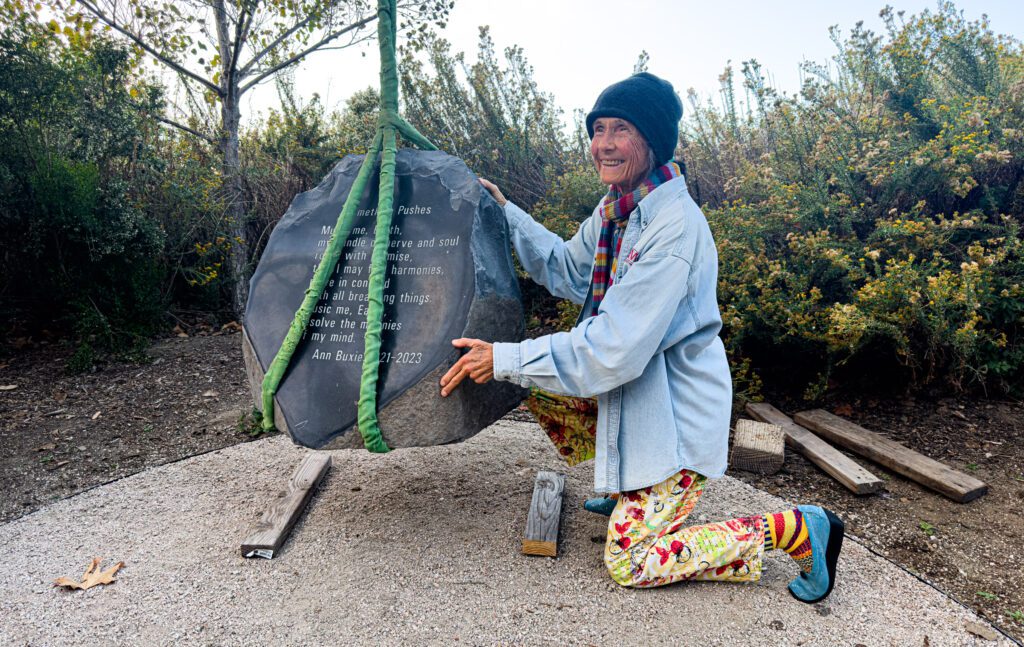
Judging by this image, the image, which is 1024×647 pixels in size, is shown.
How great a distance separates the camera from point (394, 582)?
2.31m

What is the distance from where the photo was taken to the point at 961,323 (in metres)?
3.39

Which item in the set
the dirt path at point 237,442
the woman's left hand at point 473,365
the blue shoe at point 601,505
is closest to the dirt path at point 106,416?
A: the dirt path at point 237,442

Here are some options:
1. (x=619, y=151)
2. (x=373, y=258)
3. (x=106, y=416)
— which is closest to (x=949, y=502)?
(x=619, y=151)

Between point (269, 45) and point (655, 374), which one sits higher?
point (269, 45)

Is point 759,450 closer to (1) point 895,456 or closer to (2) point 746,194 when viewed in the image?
(1) point 895,456

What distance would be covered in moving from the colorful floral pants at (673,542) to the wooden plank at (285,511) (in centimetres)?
123

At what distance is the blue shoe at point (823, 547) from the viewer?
213 centimetres

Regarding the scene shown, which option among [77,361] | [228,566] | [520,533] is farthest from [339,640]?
[77,361]

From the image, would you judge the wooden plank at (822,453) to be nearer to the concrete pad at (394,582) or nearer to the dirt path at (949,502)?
the dirt path at (949,502)

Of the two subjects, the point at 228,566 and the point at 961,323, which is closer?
the point at 228,566

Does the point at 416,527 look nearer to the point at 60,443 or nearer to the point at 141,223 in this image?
the point at 60,443

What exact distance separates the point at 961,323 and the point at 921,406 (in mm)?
490

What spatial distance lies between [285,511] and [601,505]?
1.26 metres

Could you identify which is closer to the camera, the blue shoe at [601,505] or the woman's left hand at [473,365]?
the woman's left hand at [473,365]
